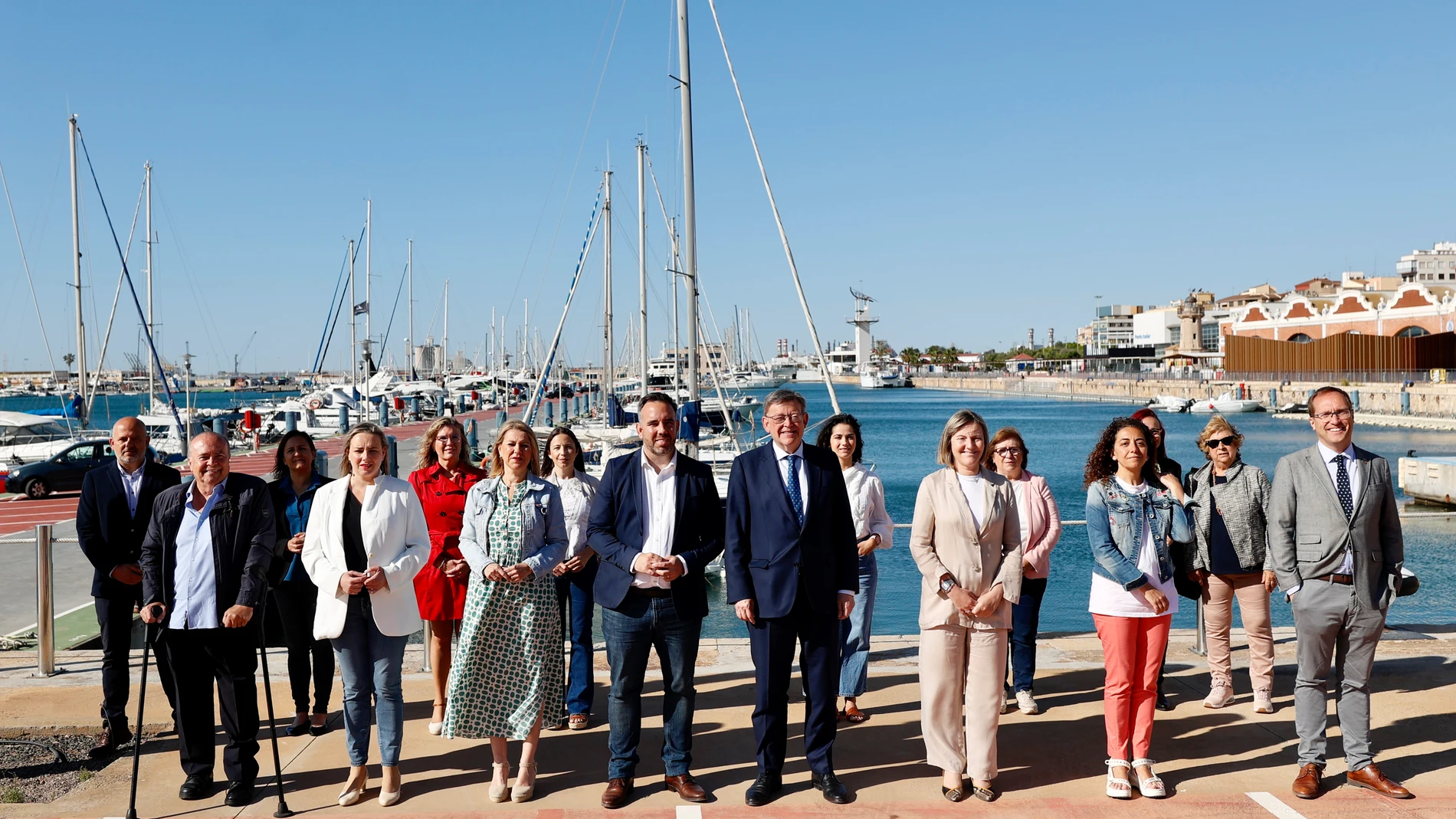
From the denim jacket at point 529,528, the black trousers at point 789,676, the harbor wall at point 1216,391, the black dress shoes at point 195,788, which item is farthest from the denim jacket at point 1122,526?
the harbor wall at point 1216,391

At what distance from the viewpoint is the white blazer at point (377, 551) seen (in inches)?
195

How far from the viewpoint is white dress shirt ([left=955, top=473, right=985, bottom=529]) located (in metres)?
4.88

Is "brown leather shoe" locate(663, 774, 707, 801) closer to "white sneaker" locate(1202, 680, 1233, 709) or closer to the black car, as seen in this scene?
"white sneaker" locate(1202, 680, 1233, 709)

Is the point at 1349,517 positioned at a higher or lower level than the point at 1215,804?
higher

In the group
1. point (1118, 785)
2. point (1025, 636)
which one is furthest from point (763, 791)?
point (1025, 636)

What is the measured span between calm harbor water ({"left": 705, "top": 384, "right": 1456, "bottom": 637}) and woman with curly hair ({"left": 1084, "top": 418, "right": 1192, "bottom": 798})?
7.14 meters

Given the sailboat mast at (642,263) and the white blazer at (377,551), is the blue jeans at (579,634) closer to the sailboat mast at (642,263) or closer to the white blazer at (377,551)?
the white blazer at (377,551)

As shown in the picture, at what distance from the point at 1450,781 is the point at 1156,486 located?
1919 mm

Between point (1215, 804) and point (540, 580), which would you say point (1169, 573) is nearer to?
point (1215, 804)

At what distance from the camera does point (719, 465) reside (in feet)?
78.3

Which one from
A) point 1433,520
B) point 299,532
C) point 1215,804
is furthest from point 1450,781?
point 1433,520

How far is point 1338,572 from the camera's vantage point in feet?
16.0

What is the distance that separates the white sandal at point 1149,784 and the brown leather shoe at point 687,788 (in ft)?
6.87

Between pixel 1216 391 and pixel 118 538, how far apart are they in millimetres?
96536
